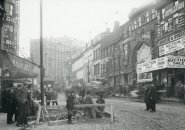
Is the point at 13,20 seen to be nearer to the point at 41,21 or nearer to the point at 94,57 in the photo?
the point at 41,21

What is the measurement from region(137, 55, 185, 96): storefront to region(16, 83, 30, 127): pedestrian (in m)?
19.3


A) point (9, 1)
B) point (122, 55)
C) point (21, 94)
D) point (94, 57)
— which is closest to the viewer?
point (21, 94)

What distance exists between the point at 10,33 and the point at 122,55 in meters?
21.8

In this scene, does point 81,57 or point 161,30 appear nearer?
point 161,30

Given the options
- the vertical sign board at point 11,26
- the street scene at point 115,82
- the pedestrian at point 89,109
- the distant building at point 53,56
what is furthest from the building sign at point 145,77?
the distant building at point 53,56

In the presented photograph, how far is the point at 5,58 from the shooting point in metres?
16.5

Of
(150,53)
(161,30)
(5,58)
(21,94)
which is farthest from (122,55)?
(21,94)

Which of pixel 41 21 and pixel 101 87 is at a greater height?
pixel 41 21

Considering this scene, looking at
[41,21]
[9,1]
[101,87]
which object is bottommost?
[101,87]

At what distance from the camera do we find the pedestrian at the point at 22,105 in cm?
1114

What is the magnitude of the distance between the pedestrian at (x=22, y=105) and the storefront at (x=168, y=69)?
63.2 ft

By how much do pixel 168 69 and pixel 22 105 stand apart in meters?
24.0

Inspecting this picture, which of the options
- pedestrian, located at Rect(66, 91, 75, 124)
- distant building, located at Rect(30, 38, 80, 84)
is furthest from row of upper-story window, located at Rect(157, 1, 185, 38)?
distant building, located at Rect(30, 38, 80, 84)

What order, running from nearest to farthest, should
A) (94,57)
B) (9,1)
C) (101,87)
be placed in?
(9,1)
(101,87)
(94,57)
